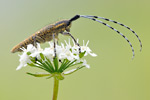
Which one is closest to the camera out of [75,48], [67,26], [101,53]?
[75,48]

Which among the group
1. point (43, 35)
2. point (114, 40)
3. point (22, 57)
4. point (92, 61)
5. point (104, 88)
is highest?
point (114, 40)

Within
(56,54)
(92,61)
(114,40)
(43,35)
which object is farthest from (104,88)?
(56,54)

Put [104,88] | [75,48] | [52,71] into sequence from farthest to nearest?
[104,88] < [75,48] < [52,71]

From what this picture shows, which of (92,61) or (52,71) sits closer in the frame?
(52,71)

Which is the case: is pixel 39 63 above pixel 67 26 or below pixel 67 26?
below

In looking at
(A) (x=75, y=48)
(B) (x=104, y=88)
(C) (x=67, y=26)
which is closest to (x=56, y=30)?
(C) (x=67, y=26)

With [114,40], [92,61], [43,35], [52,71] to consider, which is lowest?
[52,71]

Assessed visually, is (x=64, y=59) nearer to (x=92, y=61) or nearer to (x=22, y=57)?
(x=22, y=57)

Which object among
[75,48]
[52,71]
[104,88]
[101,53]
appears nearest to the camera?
[52,71]

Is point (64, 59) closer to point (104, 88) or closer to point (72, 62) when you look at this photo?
point (72, 62)
